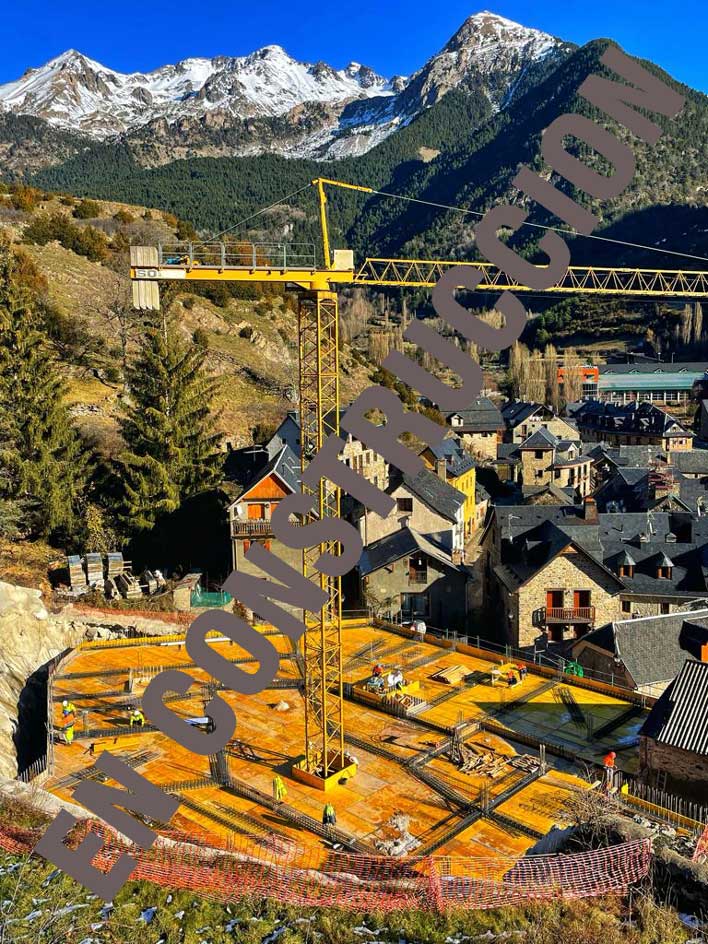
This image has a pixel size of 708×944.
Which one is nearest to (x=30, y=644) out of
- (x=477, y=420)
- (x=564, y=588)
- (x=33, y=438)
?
(x=33, y=438)

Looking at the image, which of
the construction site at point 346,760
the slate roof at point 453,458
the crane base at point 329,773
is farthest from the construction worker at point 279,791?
the slate roof at point 453,458

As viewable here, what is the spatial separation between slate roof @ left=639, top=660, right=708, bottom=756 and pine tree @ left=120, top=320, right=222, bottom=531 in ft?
98.6

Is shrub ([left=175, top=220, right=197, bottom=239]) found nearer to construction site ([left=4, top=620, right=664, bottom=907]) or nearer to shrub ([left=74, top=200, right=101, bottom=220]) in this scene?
shrub ([left=74, top=200, right=101, bottom=220])

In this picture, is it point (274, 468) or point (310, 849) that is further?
point (274, 468)

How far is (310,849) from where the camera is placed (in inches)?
733

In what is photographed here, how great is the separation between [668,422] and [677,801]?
231 ft

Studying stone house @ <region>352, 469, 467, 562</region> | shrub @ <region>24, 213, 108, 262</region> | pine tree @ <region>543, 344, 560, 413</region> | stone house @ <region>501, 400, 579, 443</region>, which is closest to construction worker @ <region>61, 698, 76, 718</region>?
stone house @ <region>352, 469, 467, 562</region>

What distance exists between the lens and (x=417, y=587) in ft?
129

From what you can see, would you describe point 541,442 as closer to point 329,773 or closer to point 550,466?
point 550,466

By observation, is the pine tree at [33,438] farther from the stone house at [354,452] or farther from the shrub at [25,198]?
the shrub at [25,198]

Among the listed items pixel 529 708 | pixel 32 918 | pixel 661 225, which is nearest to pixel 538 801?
pixel 529 708

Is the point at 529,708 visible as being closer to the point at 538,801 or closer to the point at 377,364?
the point at 538,801

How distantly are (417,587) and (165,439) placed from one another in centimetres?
1800

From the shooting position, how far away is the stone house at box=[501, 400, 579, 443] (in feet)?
272
